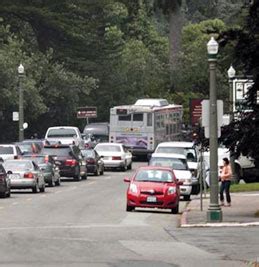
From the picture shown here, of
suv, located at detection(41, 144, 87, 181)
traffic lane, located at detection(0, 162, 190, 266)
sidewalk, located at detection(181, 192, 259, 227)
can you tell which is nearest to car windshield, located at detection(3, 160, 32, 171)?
traffic lane, located at detection(0, 162, 190, 266)

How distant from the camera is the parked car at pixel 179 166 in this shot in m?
41.4

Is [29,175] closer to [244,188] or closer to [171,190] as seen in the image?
[244,188]

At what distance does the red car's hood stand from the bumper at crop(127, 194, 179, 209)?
24 centimetres

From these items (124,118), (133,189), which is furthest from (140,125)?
(133,189)

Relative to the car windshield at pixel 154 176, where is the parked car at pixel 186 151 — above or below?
above

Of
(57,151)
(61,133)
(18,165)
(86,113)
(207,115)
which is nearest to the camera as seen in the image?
(207,115)

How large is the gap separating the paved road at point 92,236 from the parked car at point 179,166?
2.62m

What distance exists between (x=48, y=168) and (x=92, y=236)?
2294cm

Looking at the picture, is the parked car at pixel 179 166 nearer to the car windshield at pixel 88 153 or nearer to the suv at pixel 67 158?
the suv at pixel 67 158

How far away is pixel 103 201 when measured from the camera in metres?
39.4

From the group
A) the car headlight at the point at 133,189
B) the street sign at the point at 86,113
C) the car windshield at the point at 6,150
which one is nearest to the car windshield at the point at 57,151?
the car windshield at the point at 6,150

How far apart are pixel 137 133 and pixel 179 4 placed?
14.8m

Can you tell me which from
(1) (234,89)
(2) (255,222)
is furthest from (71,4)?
(2) (255,222)

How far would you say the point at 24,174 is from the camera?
42.9 meters
